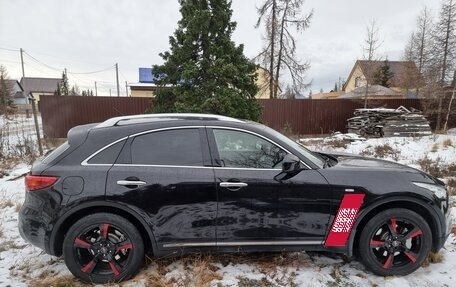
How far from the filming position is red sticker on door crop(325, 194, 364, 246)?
9.89ft

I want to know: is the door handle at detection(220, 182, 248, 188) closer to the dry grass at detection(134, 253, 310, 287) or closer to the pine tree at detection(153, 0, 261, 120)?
the dry grass at detection(134, 253, 310, 287)

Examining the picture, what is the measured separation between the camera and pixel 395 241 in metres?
3.12

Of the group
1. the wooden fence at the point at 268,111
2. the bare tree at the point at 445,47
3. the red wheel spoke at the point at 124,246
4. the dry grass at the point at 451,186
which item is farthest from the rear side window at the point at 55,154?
the bare tree at the point at 445,47

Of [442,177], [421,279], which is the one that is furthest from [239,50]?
[421,279]

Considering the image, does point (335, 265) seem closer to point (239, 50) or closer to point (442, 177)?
point (442, 177)

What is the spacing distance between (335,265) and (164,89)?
7.64 m

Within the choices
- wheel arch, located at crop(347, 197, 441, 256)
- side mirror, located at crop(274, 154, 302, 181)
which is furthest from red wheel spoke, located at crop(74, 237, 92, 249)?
wheel arch, located at crop(347, 197, 441, 256)

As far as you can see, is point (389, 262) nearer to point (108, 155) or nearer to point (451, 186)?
point (108, 155)

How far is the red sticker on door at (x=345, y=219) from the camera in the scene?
3.01 m

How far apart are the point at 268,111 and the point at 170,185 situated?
14.1 m

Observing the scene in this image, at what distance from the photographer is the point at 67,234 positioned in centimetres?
289

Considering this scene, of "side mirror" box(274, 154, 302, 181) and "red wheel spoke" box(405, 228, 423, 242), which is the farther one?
"red wheel spoke" box(405, 228, 423, 242)

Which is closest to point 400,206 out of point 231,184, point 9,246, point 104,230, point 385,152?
point 231,184

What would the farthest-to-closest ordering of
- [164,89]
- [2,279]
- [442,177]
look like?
[164,89] < [442,177] < [2,279]
